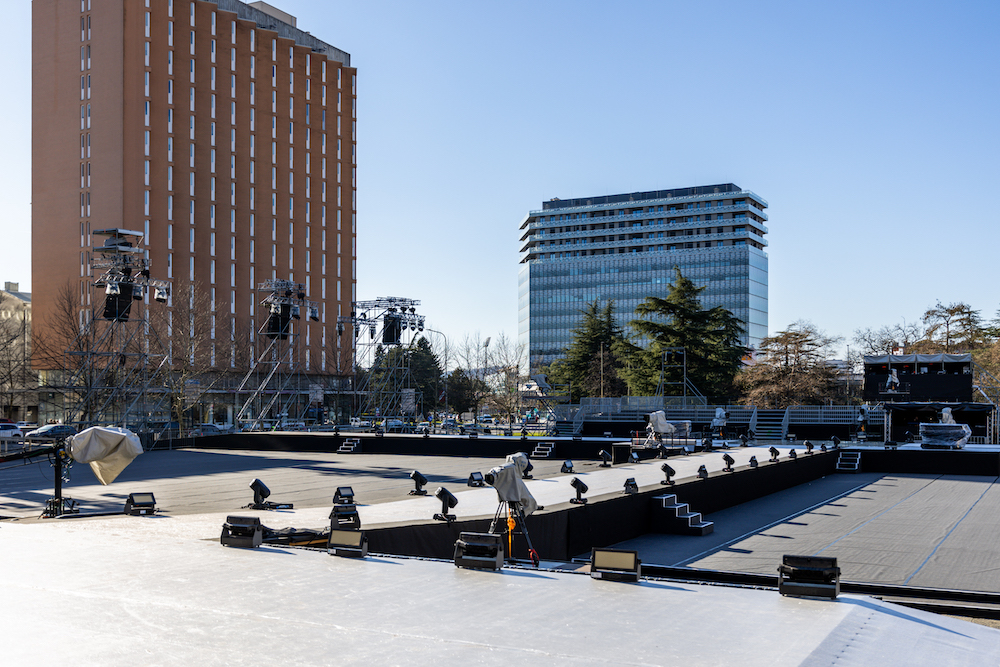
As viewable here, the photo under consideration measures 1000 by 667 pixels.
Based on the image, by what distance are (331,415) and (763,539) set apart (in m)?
70.6

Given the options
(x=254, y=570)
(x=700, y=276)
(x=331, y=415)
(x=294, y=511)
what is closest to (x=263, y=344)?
(x=331, y=415)

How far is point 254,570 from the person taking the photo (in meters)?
10.0

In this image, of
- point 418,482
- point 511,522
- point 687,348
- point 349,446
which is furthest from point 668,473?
point 687,348

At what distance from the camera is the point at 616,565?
9.67 meters

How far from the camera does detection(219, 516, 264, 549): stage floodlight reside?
11727mm

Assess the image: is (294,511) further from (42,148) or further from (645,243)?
(645,243)

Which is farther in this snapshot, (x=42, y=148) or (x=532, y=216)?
(x=532, y=216)

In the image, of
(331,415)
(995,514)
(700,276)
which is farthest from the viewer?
(700,276)

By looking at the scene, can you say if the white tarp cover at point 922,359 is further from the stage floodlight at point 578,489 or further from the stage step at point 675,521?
the stage floodlight at point 578,489

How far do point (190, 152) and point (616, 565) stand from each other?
76.0 metres

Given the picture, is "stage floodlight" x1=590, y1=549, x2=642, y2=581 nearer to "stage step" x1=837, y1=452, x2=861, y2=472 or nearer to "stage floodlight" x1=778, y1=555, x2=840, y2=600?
"stage floodlight" x1=778, y1=555, x2=840, y2=600

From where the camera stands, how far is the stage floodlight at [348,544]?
11.0 metres

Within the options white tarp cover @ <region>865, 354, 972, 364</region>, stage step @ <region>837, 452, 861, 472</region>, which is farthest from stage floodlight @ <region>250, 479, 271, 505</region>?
white tarp cover @ <region>865, 354, 972, 364</region>

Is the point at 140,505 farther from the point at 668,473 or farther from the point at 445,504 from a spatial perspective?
the point at 668,473
